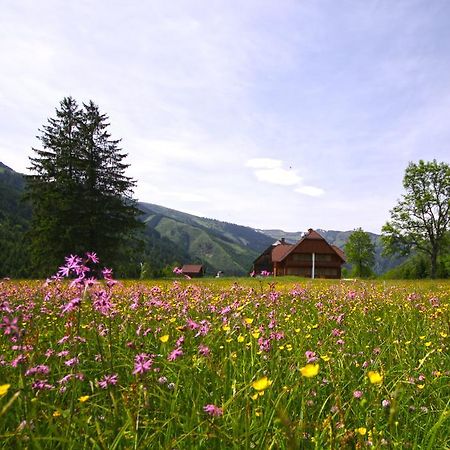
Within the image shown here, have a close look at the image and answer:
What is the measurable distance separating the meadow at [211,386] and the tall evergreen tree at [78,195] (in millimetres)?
35303

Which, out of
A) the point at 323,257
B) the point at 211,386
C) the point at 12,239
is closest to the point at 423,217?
the point at 323,257

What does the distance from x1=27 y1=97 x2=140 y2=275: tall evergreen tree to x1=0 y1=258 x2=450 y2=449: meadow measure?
35.3m

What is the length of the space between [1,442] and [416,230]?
56.2 meters

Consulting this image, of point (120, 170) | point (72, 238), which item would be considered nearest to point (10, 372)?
point (72, 238)

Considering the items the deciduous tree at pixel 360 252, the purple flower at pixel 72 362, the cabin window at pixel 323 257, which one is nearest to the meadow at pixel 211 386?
the purple flower at pixel 72 362

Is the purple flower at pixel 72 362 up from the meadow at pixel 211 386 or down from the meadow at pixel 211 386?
up

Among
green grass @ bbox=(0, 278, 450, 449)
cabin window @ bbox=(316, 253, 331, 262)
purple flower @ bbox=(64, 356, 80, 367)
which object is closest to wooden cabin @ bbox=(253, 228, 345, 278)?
cabin window @ bbox=(316, 253, 331, 262)

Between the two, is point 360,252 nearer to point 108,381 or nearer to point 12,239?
point 108,381

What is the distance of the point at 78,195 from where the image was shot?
133ft

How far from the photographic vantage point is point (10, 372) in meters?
3.29

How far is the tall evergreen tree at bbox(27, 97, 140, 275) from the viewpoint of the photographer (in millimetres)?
38438

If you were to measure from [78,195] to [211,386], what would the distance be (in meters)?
40.0

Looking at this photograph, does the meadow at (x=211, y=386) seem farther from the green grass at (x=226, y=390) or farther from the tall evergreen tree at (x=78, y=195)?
the tall evergreen tree at (x=78, y=195)

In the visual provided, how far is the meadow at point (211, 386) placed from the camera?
221cm
